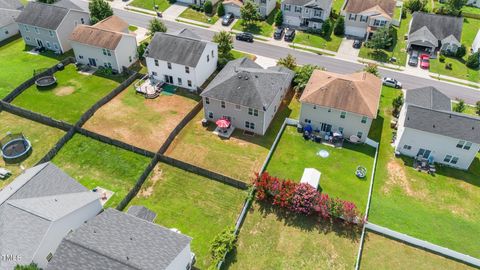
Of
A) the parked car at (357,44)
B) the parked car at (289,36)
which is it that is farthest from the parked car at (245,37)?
the parked car at (357,44)

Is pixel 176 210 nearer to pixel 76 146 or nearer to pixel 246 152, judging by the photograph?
pixel 246 152

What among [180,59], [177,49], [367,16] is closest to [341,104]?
[180,59]

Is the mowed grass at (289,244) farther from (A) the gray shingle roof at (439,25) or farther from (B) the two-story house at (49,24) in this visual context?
(B) the two-story house at (49,24)

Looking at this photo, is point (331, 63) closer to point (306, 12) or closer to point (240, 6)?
point (306, 12)

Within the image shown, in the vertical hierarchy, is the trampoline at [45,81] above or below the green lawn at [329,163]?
above

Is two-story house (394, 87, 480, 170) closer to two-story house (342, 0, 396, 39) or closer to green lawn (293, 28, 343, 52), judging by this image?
green lawn (293, 28, 343, 52)

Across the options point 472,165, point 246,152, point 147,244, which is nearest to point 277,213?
point 246,152

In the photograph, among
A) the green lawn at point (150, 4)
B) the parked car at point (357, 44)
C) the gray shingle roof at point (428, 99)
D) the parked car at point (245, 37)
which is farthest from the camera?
the green lawn at point (150, 4)
